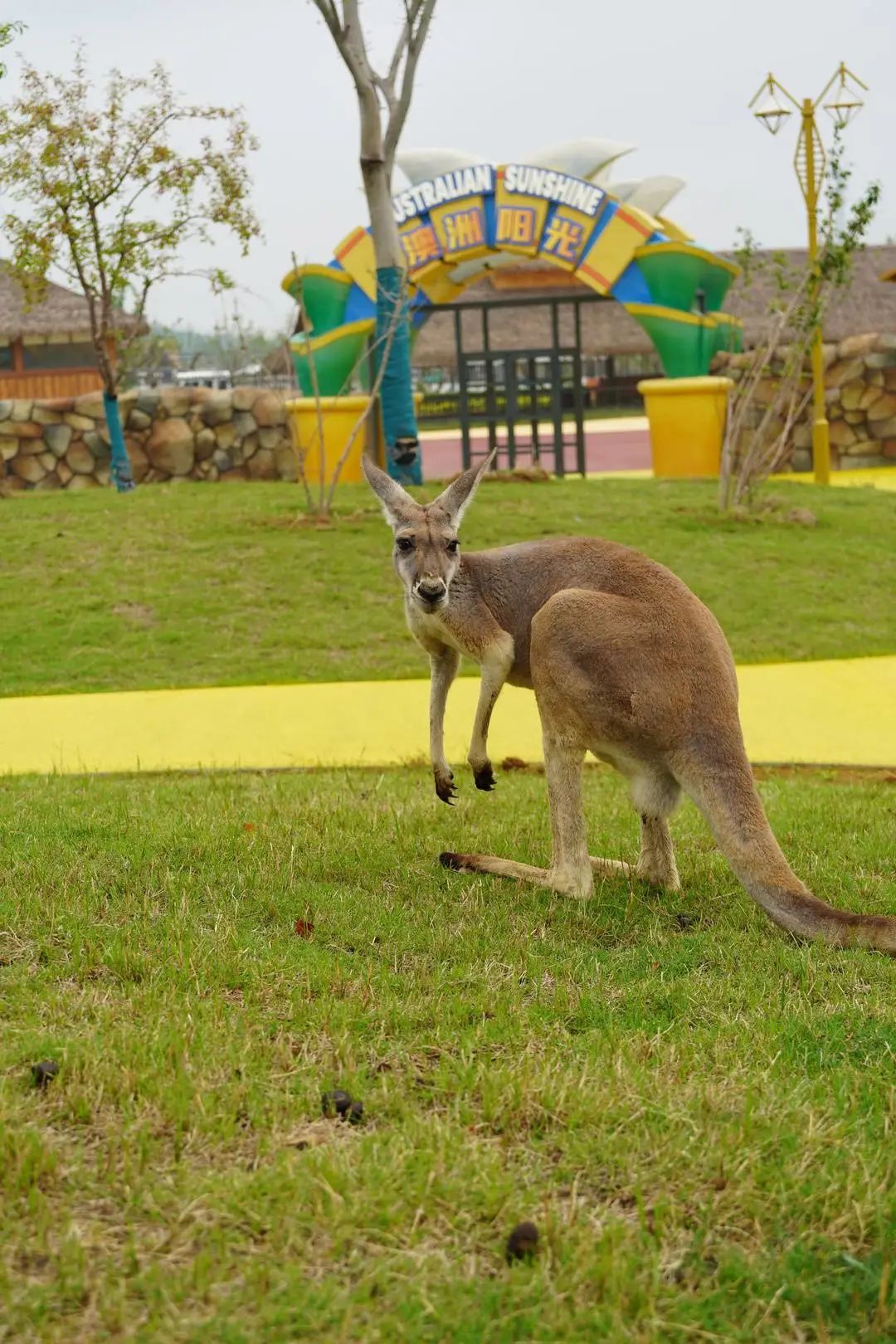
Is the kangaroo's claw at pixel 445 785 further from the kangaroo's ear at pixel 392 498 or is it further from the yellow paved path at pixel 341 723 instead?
the yellow paved path at pixel 341 723

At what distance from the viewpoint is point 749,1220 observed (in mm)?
2541

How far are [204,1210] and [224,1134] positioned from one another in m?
0.27

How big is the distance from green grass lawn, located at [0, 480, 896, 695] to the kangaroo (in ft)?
13.5

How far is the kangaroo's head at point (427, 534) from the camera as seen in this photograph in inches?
177

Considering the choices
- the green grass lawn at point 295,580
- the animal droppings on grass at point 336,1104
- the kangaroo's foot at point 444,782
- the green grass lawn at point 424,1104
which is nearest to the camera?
the green grass lawn at point 424,1104

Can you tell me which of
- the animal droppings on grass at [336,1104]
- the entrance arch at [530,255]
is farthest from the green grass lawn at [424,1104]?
the entrance arch at [530,255]

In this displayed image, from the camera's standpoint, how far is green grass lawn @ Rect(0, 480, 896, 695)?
9.16m

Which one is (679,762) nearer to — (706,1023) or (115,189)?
(706,1023)

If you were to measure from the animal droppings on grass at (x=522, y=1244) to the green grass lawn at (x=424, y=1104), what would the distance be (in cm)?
3

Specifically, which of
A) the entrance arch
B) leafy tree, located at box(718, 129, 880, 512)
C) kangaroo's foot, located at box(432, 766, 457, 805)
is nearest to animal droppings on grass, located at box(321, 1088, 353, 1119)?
kangaroo's foot, located at box(432, 766, 457, 805)

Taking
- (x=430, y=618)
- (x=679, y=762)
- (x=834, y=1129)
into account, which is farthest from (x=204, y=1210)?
(x=430, y=618)

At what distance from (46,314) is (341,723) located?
21.9 m

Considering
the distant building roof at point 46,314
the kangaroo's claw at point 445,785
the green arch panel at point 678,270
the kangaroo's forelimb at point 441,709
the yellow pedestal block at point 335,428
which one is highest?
the distant building roof at point 46,314

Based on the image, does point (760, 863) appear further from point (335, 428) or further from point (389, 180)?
point (335, 428)
